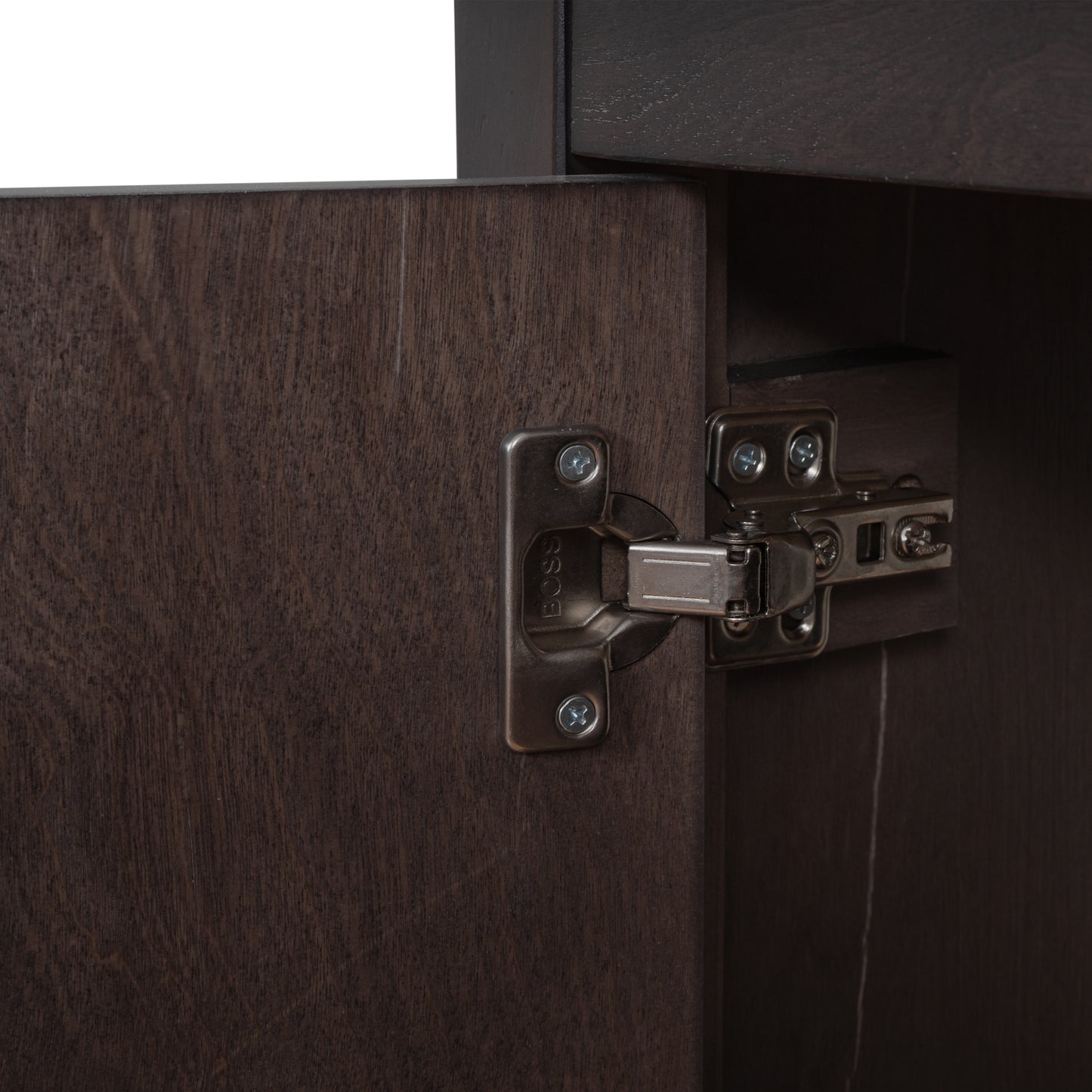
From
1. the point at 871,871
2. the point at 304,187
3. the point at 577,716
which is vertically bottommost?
the point at 871,871

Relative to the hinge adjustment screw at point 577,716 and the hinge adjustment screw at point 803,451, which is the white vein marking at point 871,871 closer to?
the hinge adjustment screw at point 803,451

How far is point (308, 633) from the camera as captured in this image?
0.54 m

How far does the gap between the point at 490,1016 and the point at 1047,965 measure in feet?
1.38

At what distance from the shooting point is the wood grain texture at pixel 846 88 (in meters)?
0.39

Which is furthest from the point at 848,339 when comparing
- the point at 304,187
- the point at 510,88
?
the point at 304,187

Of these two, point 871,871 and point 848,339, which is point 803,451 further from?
point 871,871

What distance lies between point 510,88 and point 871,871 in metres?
0.46

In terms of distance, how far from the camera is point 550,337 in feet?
1.81

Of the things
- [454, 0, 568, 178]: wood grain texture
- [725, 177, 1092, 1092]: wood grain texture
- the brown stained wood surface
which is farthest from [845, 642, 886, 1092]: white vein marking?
[454, 0, 568, 178]: wood grain texture

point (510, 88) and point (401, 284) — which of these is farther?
point (510, 88)

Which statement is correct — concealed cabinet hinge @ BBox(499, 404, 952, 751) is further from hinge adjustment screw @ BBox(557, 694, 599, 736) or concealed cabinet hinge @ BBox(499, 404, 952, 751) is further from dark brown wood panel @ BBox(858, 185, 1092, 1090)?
dark brown wood panel @ BBox(858, 185, 1092, 1090)

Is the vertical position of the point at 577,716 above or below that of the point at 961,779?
above

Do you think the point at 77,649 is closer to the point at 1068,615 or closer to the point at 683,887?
the point at 683,887

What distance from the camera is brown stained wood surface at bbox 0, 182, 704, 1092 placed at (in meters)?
0.51
